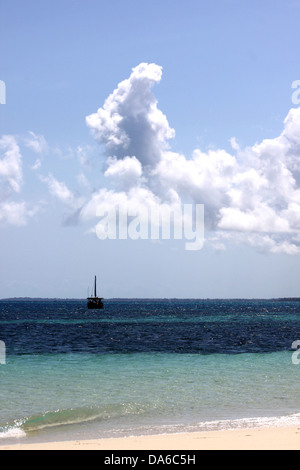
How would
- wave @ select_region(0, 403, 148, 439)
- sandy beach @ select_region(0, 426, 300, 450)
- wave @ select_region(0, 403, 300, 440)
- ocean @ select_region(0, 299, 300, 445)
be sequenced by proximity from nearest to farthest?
sandy beach @ select_region(0, 426, 300, 450), wave @ select_region(0, 403, 300, 440), wave @ select_region(0, 403, 148, 439), ocean @ select_region(0, 299, 300, 445)

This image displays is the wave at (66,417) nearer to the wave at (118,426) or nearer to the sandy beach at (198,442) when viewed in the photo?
the wave at (118,426)

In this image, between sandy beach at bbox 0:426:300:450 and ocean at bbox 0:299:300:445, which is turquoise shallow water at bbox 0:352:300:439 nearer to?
ocean at bbox 0:299:300:445

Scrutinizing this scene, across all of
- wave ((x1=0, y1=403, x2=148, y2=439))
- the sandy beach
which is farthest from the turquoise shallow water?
the sandy beach

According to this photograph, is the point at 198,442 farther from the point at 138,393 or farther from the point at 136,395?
the point at 138,393

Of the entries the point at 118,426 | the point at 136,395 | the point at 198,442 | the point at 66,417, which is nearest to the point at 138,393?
the point at 136,395

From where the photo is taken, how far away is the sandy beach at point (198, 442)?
13.1 m

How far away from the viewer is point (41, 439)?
609 inches

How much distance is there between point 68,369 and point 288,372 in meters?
12.3

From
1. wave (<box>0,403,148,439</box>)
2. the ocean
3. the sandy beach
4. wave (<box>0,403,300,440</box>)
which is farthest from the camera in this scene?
the ocean

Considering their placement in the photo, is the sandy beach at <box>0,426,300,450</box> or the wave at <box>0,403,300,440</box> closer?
the sandy beach at <box>0,426,300,450</box>

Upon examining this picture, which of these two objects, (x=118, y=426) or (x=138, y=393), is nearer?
(x=118, y=426)

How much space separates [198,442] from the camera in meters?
13.7

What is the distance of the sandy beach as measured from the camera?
13125 mm

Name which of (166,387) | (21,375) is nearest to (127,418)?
(166,387)
